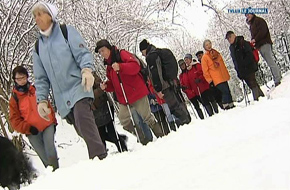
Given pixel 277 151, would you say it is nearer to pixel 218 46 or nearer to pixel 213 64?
pixel 213 64

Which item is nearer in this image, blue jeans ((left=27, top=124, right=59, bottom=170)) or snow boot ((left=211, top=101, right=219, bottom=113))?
blue jeans ((left=27, top=124, right=59, bottom=170))

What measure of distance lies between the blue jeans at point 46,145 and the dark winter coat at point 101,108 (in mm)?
1387

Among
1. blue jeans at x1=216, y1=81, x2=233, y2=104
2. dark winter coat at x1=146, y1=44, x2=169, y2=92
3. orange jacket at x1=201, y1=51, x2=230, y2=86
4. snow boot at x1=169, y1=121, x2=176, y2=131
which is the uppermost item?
dark winter coat at x1=146, y1=44, x2=169, y2=92

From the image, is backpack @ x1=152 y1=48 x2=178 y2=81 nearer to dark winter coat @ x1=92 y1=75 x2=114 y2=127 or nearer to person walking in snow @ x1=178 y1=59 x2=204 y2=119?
dark winter coat @ x1=92 y1=75 x2=114 y2=127

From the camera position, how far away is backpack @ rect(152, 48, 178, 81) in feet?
20.2

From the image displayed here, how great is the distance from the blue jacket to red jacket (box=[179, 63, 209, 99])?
5.32 metres

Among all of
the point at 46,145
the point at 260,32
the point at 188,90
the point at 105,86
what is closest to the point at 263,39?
the point at 260,32

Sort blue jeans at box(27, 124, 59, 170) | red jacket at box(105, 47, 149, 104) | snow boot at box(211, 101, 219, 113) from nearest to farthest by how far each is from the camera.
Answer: blue jeans at box(27, 124, 59, 170) → red jacket at box(105, 47, 149, 104) → snow boot at box(211, 101, 219, 113)

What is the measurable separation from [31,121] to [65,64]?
123 cm

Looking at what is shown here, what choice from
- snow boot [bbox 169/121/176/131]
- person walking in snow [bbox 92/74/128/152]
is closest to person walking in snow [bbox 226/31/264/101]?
snow boot [bbox 169/121/176/131]

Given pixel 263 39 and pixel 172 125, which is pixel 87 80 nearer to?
pixel 172 125

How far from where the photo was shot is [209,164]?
8.10 ft

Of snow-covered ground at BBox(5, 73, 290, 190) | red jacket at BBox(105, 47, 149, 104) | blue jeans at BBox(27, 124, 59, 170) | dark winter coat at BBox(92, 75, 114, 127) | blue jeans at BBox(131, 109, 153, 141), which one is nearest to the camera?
snow-covered ground at BBox(5, 73, 290, 190)

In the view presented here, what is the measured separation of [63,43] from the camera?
4008 millimetres
